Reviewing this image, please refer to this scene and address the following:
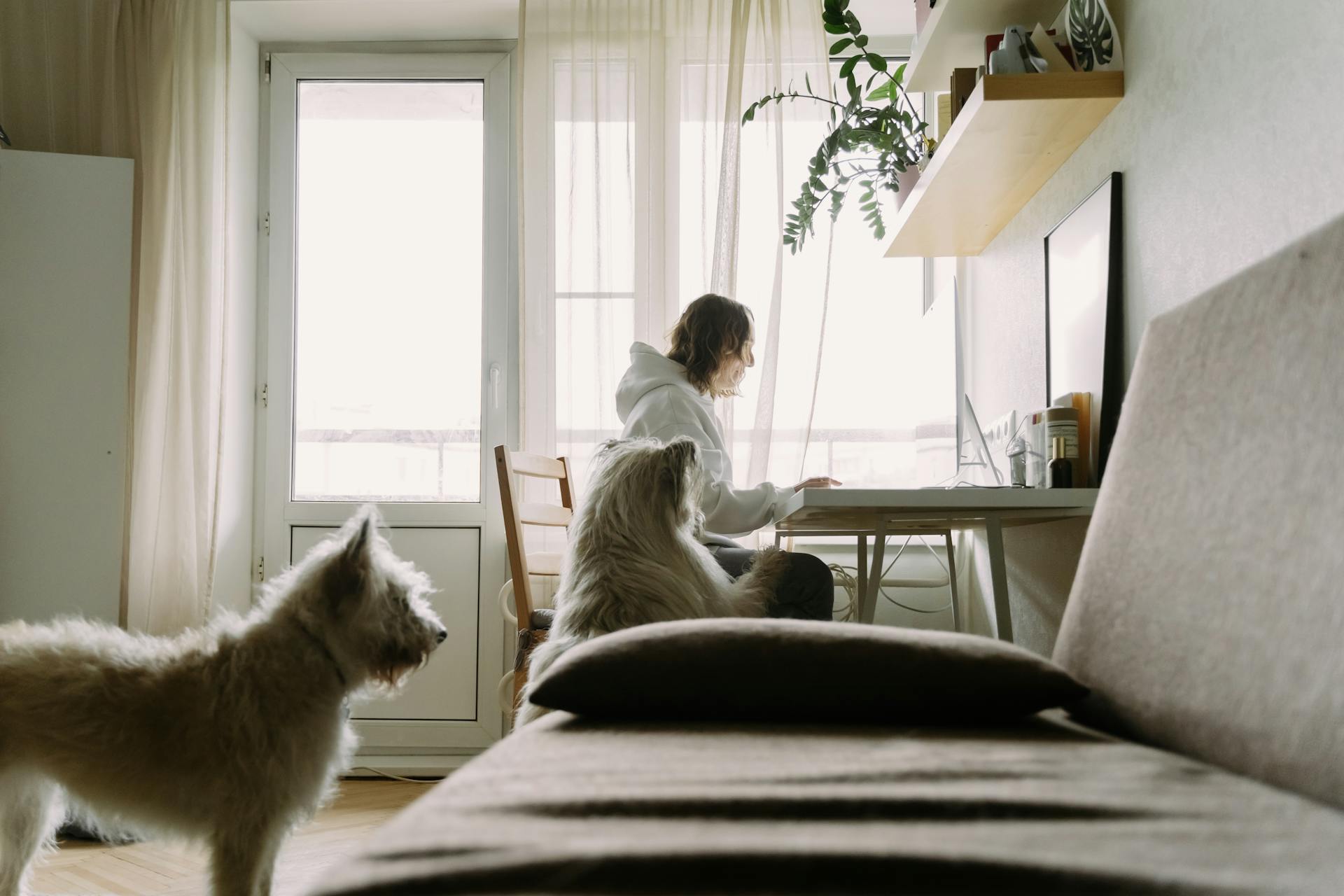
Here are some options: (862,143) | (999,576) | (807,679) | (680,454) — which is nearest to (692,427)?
(680,454)

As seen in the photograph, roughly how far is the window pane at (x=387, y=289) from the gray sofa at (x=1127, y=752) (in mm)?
2824

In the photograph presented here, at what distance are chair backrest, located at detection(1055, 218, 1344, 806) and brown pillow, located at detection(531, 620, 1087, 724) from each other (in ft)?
0.33

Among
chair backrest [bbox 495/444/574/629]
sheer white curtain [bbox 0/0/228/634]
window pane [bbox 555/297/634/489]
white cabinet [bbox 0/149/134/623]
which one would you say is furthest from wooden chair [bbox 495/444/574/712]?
white cabinet [bbox 0/149/134/623]

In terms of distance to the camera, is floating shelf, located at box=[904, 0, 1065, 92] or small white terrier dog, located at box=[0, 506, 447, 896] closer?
small white terrier dog, located at box=[0, 506, 447, 896]

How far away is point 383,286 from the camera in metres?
3.73

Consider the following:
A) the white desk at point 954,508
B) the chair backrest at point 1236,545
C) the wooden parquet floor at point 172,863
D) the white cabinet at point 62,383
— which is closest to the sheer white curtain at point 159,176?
the white cabinet at point 62,383

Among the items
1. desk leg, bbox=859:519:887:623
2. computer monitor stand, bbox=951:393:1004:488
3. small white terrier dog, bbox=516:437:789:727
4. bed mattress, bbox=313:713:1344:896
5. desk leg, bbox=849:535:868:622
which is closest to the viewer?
bed mattress, bbox=313:713:1344:896

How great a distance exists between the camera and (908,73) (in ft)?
8.98

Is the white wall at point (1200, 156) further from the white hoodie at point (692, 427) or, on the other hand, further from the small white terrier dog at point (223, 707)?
the small white terrier dog at point (223, 707)

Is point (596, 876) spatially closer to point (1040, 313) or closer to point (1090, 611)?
point (1090, 611)

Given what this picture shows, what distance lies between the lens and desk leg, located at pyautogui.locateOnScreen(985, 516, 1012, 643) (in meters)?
1.92

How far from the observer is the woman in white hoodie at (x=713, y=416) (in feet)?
7.20

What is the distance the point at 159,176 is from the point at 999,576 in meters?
2.95

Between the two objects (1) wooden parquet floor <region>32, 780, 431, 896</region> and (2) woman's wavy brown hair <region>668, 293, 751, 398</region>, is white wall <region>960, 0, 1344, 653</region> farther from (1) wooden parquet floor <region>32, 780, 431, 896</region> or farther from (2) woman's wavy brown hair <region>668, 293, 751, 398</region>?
(1) wooden parquet floor <region>32, 780, 431, 896</region>
